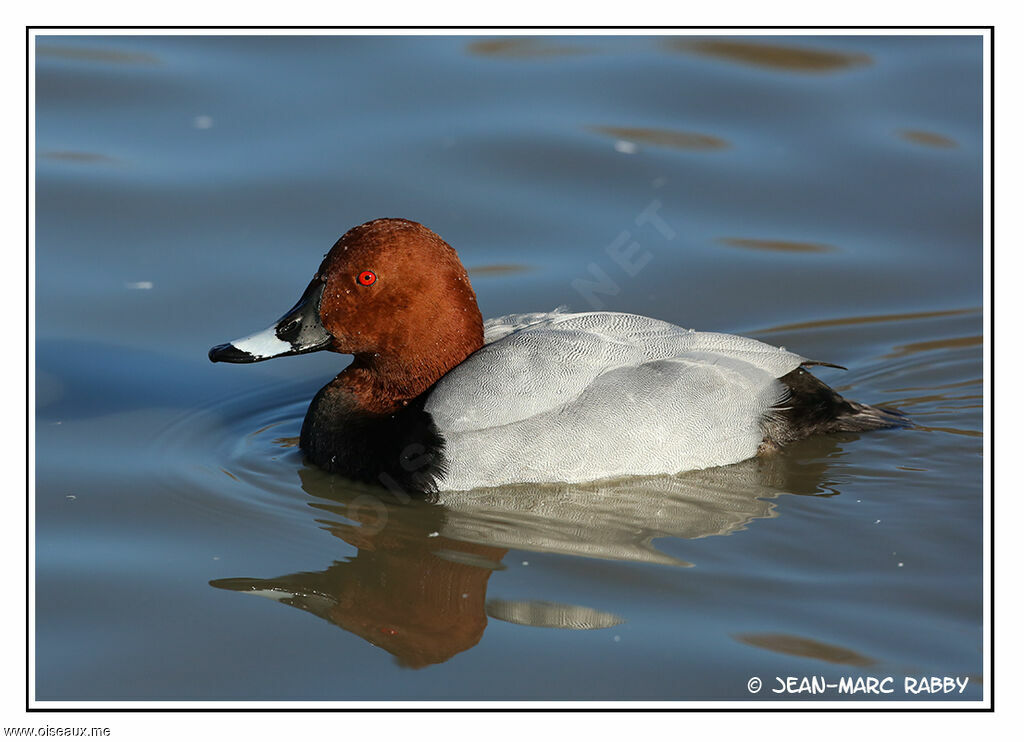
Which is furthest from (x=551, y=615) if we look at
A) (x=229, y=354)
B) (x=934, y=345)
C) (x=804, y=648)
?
(x=934, y=345)

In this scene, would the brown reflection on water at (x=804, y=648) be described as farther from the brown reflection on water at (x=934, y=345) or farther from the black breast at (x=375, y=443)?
the brown reflection on water at (x=934, y=345)

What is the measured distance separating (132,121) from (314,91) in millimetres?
1259

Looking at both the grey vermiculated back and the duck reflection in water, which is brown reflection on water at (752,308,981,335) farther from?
the grey vermiculated back

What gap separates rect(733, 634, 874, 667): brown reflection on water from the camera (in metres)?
4.47

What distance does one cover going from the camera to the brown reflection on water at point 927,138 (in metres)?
9.27

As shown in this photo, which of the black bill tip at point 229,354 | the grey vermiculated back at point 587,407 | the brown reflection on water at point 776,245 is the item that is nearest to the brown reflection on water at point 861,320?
the brown reflection on water at point 776,245

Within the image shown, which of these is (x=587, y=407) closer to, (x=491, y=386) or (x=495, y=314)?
(x=491, y=386)

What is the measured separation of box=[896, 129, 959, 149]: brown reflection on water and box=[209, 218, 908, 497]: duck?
383 centimetres

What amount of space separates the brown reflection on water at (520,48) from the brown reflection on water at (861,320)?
3.57 meters

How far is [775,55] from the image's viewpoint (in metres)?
10.2

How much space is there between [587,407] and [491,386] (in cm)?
41

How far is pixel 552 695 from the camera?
4.37 m

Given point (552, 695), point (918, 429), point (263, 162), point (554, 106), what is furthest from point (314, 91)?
point (552, 695)

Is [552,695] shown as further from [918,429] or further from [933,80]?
[933,80]
